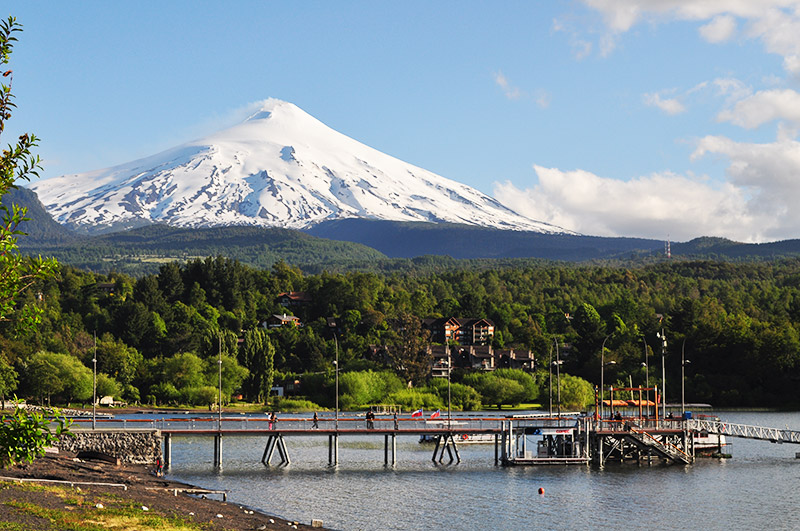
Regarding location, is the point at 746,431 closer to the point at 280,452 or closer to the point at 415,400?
the point at 280,452

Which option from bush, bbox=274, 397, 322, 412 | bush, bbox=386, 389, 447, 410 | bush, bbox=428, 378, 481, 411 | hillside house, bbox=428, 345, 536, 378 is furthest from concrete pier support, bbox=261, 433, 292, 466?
hillside house, bbox=428, 345, 536, 378

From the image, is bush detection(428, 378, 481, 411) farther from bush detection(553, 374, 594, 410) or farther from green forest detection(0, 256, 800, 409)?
bush detection(553, 374, 594, 410)

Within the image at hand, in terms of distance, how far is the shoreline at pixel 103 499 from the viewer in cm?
3100

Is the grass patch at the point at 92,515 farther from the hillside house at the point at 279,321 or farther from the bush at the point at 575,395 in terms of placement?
the hillside house at the point at 279,321

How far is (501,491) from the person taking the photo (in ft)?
179

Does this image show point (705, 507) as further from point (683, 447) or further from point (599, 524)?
point (683, 447)

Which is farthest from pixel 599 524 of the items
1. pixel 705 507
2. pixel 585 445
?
pixel 585 445

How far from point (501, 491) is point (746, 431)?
24482mm

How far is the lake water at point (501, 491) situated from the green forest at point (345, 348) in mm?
37451

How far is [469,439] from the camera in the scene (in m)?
87.8

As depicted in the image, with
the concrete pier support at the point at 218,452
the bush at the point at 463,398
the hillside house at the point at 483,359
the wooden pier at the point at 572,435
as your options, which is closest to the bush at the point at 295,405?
the bush at the point at 463,398

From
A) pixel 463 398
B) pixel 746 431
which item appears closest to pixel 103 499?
pixel 746 431

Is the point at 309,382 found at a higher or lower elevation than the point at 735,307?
lower

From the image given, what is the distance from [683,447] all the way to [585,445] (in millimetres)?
7062
